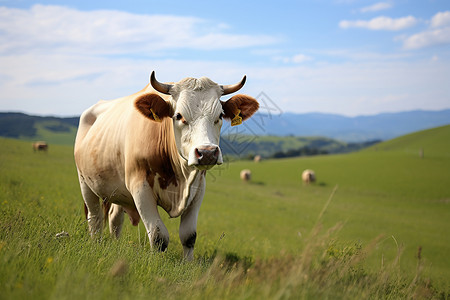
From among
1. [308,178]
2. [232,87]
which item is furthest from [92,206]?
[308,178]

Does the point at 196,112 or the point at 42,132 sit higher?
the point at 42,132

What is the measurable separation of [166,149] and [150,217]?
1.03m

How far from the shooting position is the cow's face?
15.1 feet

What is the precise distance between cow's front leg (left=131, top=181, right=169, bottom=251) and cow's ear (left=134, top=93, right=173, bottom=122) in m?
1.00

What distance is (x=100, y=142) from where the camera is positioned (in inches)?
261

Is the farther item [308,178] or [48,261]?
[308,178]

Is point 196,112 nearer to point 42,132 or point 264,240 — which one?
point 264,240

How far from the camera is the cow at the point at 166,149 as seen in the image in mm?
5039

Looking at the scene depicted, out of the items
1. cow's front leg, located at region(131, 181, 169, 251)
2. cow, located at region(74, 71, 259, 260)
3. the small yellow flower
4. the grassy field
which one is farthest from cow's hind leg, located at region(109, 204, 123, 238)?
the small yellow flower

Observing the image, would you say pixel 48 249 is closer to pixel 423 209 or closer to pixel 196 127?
pixel 196 127

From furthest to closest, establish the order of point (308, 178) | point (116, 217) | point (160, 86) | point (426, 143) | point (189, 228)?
point (426, 143) < point (308, 178) < point (116, 217) < point (189, 228) < point (160, 86)

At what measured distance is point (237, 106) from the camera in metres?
5.74

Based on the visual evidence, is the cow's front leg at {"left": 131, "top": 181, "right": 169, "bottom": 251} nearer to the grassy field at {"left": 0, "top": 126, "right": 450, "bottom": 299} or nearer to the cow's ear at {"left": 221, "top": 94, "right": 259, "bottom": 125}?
the grassy field at {"left": 0, "top": 126, "right": 450, "bottom": 299}

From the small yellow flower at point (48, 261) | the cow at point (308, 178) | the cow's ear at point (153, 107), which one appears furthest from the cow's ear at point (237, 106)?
the cow at point (308, 178)
